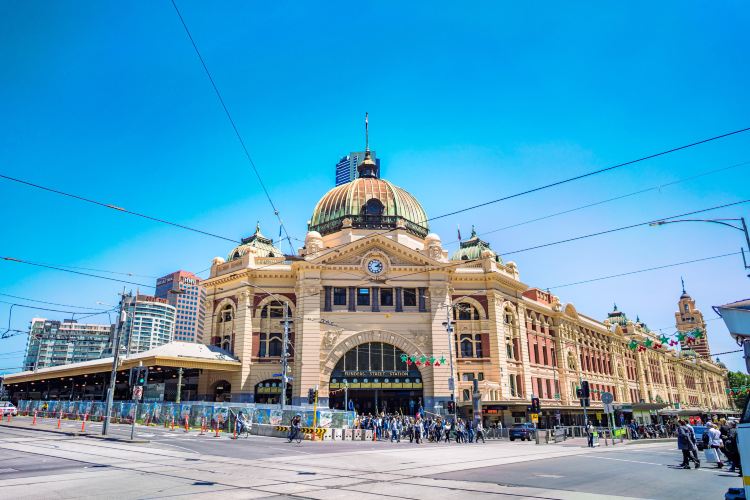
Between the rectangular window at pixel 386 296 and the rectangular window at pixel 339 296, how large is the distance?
12.6 ft

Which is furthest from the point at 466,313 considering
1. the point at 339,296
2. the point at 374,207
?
the point at 374,207

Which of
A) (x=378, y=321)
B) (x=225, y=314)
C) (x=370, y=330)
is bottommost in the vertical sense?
(x=370, y=330)

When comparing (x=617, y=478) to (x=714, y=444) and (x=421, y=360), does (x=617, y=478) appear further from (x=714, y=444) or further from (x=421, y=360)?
(x=421, y=360)

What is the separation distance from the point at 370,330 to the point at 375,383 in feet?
16.6

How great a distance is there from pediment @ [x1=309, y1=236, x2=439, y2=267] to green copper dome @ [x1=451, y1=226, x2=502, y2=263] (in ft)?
38.2

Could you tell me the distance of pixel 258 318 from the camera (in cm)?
5403

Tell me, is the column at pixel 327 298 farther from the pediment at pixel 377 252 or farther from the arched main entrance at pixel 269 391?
the arched main entrance at pixel 269 391

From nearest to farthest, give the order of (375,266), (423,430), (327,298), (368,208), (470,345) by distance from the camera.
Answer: (423,430)
(327,298)
(375,266)
(470,345)
(368,208)

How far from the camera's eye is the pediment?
174 ft

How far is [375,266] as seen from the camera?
53062 mm

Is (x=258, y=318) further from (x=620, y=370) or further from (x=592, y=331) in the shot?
(x=620, y=370)

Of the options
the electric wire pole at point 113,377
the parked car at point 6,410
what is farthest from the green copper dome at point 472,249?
the parked car at point 6,410

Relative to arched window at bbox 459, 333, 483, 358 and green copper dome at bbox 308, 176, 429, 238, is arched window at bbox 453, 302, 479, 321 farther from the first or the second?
green copper dome at bbox 308, 176, 429, 238

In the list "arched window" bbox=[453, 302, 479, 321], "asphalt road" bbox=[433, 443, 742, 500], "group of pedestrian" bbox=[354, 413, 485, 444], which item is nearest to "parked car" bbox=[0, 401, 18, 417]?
"group of pedestrian" bbox=[354, 413, 485, 444]
